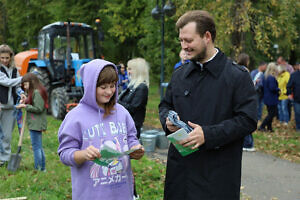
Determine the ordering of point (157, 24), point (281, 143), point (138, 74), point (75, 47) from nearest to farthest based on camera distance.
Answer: point (138, 74) < point (281, 143) < point (75, 47) < point (157, 24)

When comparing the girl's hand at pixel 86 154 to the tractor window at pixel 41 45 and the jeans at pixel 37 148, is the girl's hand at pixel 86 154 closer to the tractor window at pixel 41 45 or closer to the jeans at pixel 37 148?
the jeans at pixel 37 148

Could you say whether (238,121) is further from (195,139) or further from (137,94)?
(137,94)

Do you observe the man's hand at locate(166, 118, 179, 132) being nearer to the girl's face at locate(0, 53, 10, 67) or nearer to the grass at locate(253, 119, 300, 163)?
the girl's face at locate(0, 53, 10, 67)

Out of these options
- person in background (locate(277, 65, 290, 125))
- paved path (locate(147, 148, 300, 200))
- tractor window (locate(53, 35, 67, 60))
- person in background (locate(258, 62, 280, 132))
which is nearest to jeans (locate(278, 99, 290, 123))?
person in background (locate(277, 65, 290, 125))

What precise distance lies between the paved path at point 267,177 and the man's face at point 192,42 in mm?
3534

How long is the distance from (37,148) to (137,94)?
2.16 metres

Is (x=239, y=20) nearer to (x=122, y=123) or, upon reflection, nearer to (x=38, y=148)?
(x=38, y=148)

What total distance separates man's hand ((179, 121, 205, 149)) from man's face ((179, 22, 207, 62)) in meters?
0.54

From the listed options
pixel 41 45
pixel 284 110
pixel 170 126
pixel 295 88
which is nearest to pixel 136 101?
pixel 170 126

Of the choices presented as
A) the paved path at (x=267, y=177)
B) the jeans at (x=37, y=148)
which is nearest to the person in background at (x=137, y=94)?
the jeans at (x=37, y=148)

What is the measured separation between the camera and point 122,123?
2721 millimetres

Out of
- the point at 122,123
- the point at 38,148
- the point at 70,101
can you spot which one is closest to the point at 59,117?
the point at 70,101

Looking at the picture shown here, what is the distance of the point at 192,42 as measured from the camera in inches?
96.8

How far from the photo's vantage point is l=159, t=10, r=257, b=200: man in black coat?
2395 mm
